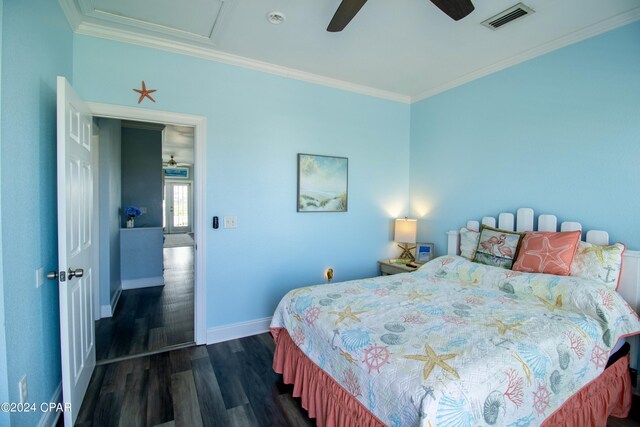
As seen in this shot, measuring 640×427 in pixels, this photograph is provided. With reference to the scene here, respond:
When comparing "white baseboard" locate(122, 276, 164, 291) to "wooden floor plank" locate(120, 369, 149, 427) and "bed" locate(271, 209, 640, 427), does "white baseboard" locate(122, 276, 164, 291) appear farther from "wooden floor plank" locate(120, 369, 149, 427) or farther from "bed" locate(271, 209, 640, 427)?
"bed" locate(271, 209, 640, 427)

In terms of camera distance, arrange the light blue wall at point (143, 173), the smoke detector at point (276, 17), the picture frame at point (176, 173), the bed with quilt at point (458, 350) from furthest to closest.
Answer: the picture frame at point (176, 173), the light blue wall at point (143, 173), the smoke detector at point (276, 17), the bed with quilt at point (458, 350)

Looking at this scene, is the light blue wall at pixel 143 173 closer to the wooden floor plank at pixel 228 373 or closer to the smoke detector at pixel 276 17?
the wooden floor plank at pixel 228 373

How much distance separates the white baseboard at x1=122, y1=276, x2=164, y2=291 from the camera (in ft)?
15.6

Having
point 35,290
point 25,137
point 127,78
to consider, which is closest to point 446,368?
point 35,290

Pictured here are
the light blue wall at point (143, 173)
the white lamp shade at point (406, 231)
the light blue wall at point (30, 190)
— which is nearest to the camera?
the light blue wall at point (30, 190)

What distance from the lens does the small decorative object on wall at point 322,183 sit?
349cm

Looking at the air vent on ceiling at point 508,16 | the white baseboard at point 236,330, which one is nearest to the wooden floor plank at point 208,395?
the white baseboard at point 236,330

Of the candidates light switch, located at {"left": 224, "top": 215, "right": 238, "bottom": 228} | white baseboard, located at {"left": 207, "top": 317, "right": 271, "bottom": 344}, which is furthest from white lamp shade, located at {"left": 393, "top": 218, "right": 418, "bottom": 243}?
light switch, located at {"left": 224, "top": 215, "right": 238, "bottom": 228}

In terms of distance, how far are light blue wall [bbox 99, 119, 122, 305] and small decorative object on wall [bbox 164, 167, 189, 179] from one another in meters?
7.53

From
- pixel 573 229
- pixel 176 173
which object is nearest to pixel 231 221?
pixel 573 229

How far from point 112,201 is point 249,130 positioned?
2302 millimetres

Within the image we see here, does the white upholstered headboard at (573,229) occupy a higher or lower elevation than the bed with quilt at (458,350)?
higher

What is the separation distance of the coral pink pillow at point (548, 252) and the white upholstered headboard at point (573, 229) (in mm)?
161

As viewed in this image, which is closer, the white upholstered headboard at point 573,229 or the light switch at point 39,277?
the light switch at point 39,277
